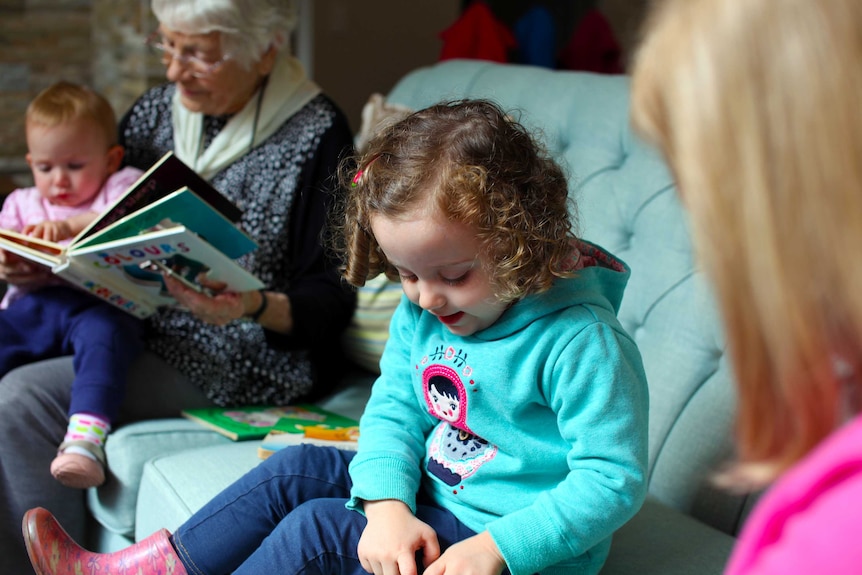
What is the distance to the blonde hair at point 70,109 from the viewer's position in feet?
6.31

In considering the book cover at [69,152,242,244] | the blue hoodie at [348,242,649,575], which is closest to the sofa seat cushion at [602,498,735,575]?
the blue hoodie at [348,242,649,575]

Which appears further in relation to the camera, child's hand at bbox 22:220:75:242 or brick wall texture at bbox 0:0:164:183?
brick wall texture at bbox 0:0:164:183

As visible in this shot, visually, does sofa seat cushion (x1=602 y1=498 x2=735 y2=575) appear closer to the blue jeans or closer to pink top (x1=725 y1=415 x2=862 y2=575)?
the blue jeans

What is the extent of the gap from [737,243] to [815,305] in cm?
6

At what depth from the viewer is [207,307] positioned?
1697 mm

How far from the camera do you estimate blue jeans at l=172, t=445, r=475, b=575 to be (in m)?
1.18

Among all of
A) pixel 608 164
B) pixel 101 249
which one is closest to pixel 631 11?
pixel 608 164

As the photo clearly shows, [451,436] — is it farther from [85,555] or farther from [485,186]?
[85,555]

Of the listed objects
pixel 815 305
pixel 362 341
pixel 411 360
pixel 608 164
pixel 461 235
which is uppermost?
pixel 815 305

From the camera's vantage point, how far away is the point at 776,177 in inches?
22.0

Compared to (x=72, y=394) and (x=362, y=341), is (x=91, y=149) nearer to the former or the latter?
(x=72, y=394)

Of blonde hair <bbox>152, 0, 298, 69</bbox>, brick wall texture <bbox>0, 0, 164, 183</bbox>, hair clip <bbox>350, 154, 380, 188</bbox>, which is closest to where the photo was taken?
hair clip <bbox>350, 154, 380, 188</bbox>

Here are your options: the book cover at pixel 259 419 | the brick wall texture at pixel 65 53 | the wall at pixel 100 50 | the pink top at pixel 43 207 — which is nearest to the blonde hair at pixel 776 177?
the book cover at pixel 259 419

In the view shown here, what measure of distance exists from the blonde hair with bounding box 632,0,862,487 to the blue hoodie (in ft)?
1.58
